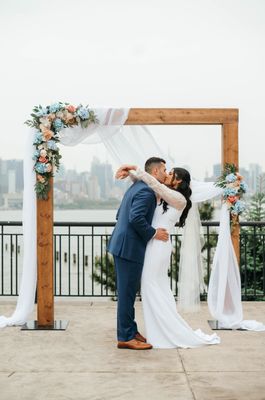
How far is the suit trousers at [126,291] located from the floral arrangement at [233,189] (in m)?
1.33

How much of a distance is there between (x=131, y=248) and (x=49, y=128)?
1632 mm

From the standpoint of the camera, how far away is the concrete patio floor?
3.58 metres

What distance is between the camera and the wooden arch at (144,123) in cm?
555

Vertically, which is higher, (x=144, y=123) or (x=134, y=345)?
(x=144, y=123)

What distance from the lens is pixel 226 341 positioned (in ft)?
16.5

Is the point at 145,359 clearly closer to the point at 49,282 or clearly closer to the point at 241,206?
the point at 49,282

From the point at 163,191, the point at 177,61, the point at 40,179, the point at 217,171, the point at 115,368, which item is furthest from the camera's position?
the point at 177,61

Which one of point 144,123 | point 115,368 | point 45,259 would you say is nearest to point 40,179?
point 45,259

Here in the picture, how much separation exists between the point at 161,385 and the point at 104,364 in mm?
663

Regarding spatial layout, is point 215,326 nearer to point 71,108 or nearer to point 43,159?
point 43,159

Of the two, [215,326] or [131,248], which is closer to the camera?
[131,248]

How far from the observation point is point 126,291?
469 centimetres

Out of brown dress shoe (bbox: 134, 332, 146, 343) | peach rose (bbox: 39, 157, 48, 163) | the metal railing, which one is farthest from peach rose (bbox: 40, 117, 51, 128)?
brown dress shoe (bbox: 134, 332, 146, 343)

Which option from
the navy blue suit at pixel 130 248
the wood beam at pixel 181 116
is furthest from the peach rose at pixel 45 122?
the navy blue suit at pixel 130 248
